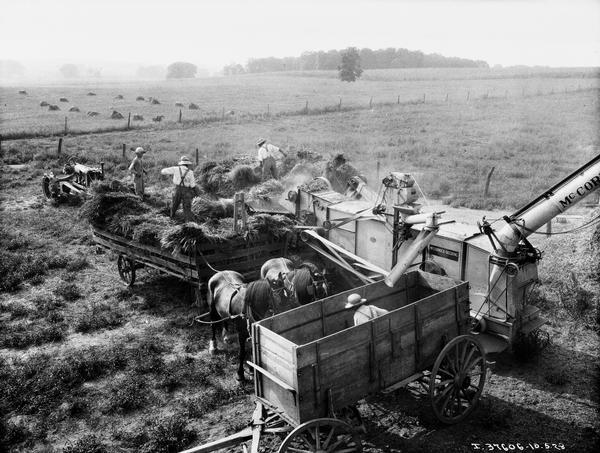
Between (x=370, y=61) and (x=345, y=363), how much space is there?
81.2m

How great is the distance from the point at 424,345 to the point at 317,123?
103 feet

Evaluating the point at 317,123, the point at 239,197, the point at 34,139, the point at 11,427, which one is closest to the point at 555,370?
the point at 239,197

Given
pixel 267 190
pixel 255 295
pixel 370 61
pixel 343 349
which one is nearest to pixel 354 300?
pixel 343 349

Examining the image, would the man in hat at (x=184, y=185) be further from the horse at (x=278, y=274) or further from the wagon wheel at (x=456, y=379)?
the wagon wheel at (x=456, y=379)

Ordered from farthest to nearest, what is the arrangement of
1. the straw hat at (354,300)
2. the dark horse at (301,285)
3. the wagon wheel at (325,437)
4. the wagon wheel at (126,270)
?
the wagon wheel at (126,270), the dark horse at (301,285), the straw hat at (354,300), the wagon wheel at (325,437)

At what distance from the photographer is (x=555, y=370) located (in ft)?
31.2

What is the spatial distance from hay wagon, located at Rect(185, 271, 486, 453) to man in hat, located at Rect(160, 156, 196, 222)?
6.21 meters

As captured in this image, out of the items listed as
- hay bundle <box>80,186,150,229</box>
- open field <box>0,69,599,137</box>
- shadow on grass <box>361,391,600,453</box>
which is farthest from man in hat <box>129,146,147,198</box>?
open field <box>0,69,599,137</box>

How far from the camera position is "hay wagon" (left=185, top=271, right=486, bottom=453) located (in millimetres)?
6414

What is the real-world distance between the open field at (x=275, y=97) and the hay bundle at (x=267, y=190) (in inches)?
979

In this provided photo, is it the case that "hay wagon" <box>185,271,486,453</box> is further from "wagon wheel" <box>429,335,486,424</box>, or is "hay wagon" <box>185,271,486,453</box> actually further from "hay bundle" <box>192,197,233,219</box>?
"hay bundle" <box>192,197,233,219</box>

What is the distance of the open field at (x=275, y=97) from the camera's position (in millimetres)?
41625

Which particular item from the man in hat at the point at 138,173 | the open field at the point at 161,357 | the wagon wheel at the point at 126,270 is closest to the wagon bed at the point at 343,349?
the open field at the point at 161,357

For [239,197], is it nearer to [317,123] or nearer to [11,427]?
[11,427]
